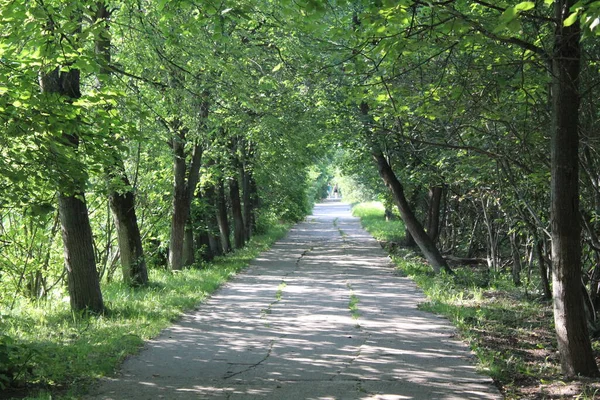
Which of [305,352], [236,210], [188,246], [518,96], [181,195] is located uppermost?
[518,96]

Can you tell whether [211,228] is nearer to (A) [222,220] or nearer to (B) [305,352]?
(A) [222,220]

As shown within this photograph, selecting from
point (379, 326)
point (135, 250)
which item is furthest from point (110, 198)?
point (379, 326)

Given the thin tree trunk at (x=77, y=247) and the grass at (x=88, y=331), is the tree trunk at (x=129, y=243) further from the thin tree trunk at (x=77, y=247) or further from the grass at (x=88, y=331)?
the thin tree trunk at (x=77, y=247)

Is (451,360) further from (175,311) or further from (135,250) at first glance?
(135,250)

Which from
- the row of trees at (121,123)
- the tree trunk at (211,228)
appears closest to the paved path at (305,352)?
the row of trees at (121,123)

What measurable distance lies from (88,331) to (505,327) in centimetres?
614

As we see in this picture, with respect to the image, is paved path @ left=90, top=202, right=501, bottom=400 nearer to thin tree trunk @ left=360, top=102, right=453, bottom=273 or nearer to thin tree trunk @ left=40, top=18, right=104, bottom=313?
thin tree trunk @ left=40, top=18, right=104, bottom=313

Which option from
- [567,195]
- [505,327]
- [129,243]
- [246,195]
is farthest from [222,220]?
[567,195]

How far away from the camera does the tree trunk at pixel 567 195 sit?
19.5 feet

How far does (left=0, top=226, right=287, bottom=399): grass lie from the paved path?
270 mm

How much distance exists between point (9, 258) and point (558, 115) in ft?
46.8

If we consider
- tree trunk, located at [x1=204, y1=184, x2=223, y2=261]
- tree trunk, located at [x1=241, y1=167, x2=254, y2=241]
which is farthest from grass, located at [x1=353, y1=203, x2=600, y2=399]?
tree trunk, located at [x1=241, y1=167, x2=254, y2=241]

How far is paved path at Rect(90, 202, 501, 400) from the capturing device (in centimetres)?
619

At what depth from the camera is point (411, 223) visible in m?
16.4
